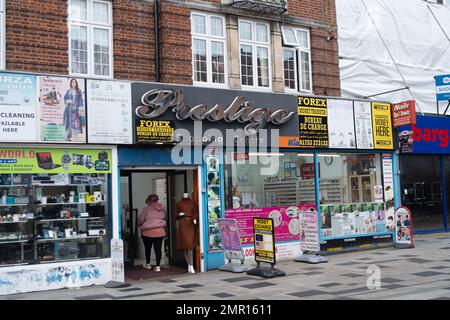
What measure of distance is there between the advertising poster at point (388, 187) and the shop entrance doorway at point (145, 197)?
635 centimetres

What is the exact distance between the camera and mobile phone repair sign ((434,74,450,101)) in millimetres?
18359

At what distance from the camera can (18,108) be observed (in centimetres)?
1024

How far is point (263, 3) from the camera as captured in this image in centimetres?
1395

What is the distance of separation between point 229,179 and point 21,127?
5108 millimetres

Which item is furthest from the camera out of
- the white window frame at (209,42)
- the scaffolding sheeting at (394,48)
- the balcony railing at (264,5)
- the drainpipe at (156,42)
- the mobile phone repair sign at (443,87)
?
the mobile phone repair sign at (443,87)

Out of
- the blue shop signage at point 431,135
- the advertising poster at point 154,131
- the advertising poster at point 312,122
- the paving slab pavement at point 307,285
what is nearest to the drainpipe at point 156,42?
the advertising poster at point 154,131

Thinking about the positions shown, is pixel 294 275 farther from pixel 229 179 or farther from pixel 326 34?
pixel 326 34

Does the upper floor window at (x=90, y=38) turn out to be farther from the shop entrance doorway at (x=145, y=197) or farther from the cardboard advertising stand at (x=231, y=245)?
the cardboard advertising stand at (x=231, y=245)

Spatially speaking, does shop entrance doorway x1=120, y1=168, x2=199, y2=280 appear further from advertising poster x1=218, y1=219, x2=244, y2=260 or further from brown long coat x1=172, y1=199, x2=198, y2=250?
advertising poster x1=218, y1=219, x2=244, y2=260

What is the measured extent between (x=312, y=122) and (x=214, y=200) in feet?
12.1

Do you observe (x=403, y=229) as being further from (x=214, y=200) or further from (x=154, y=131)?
(x=154, y=131)

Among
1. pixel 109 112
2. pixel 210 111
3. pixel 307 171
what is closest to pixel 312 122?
pixel 307 171

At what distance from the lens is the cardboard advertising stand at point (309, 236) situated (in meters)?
12.7

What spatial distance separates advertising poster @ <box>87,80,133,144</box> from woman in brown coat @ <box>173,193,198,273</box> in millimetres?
2149
